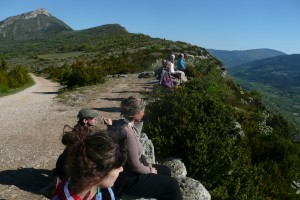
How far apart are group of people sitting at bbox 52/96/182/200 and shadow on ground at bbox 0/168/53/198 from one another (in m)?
2.07

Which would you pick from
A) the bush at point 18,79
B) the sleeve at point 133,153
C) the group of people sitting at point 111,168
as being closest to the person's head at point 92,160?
the group of people sitting at point 111,168

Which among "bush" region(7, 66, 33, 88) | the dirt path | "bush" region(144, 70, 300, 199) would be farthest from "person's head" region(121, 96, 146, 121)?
"bush" region(7, 66, 33, 88)

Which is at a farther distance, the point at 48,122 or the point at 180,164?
the point at 48,122

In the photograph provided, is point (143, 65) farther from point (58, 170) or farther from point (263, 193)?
point (58, 170)

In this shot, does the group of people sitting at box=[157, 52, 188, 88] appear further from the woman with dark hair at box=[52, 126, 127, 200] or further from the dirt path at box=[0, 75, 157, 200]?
the woman with dark hair at box=[52, 126, 127, 200]

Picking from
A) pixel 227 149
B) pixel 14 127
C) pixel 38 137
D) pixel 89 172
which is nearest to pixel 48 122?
pixel 14 127

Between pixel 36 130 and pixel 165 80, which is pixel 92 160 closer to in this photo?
pixel 36 130

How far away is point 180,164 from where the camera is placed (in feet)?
23.0

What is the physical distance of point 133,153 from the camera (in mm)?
4582

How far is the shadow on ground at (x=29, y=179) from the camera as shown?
20.8 feet

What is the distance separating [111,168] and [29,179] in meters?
4.31

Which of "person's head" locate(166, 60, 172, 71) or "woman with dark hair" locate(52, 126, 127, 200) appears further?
"person's head" locate(166, 60, 172, 71)

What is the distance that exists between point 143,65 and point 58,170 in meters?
23.4

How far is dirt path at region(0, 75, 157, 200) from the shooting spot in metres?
6.59
